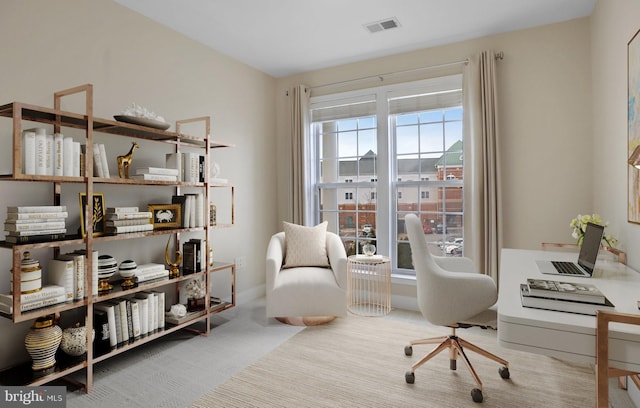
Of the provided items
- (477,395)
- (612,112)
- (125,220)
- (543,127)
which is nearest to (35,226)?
(125,220)

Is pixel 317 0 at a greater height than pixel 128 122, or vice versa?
pixel 317 0

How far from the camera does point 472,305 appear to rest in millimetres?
1938

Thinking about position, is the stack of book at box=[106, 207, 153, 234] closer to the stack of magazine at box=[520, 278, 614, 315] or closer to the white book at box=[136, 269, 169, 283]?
the white book at box=[136, 269, 169, 283]

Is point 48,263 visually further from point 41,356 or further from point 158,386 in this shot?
point 158,386

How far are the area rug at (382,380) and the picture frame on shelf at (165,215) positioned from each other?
4.12ft

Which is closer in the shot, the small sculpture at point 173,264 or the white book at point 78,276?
the white book at point 78,276

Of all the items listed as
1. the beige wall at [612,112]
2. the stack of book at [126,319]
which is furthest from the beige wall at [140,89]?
the beige wall at [612,112]

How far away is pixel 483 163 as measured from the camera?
3.13 metres

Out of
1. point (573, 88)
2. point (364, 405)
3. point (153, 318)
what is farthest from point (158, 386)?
point (573, 88)

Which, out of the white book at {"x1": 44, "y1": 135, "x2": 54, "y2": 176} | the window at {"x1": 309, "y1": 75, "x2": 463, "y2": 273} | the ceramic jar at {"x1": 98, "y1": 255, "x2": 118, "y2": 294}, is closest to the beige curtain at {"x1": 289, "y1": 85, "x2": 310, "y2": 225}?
the window at {"x1": 309, "y1": 75, "x2": 463, "y2": 273}

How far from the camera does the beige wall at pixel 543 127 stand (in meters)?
2.89

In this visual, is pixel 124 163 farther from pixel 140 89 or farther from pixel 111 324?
pixel 111 324

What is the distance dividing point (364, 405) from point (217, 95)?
3031 mm

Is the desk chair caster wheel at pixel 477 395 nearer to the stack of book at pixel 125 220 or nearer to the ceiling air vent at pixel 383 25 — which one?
the stack of book at pixel 125 220
